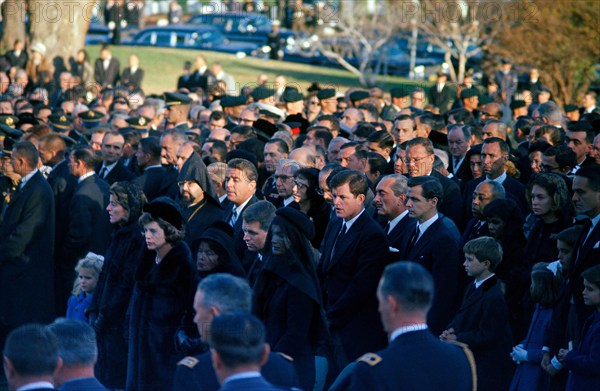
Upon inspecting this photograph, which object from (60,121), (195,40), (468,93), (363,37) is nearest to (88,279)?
(60,121)

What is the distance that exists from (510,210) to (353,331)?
1669 millimetres

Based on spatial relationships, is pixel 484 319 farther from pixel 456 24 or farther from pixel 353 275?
pixel 456 24

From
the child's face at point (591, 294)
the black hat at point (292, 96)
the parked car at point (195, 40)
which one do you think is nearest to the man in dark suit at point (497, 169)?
the child's face at point (591, 294)

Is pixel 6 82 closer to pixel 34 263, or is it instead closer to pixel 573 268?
pixel 34 263

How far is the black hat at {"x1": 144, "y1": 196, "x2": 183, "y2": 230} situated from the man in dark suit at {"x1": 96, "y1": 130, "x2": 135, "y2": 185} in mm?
4423

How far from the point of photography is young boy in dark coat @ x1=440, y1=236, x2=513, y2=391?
26.0 feet

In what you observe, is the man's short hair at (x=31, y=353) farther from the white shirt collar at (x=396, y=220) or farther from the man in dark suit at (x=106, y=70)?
the man in dark suit at (x=106, y=70)

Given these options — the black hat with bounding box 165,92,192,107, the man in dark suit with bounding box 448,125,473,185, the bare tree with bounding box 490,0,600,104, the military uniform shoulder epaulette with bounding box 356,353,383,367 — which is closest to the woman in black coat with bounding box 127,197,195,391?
the military uniform shoulder epaulette with bounding box 356,353,383,367

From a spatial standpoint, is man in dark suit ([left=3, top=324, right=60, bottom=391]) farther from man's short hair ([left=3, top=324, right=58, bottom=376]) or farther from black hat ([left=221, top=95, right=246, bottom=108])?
black hat ([left=221, top=95, right=246, bottom=108])

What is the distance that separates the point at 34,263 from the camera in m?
10.7

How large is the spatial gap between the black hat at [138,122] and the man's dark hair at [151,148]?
3.74 meters

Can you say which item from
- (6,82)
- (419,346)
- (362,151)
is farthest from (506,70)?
(419,346)

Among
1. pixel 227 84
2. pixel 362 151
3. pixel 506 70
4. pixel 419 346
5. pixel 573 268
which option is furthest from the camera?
pixel 506 70

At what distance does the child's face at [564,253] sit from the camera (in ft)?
26.3
